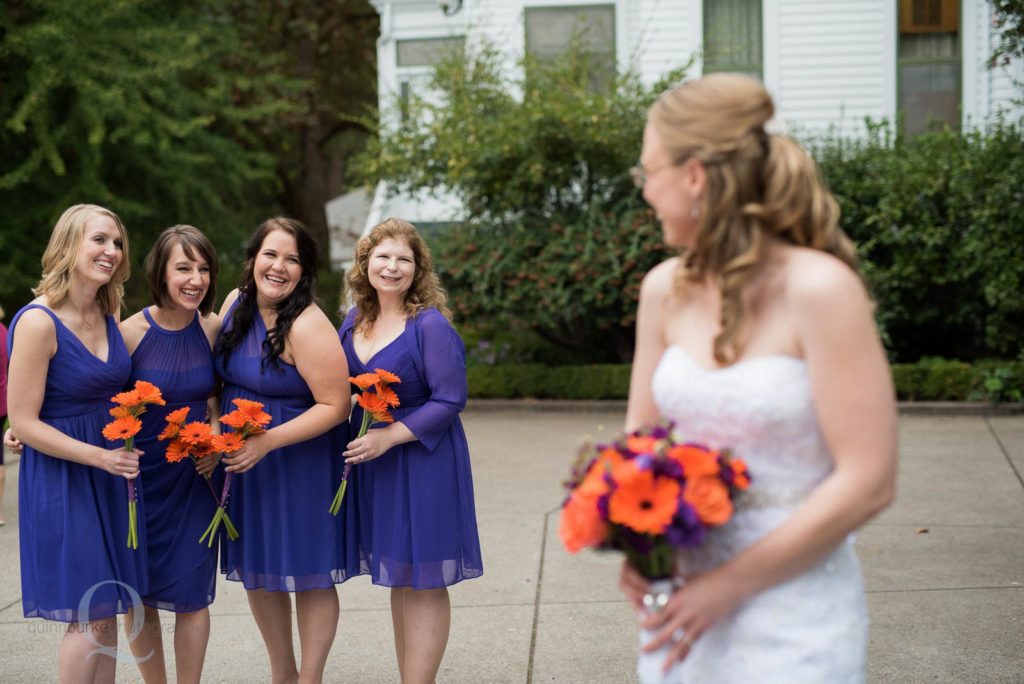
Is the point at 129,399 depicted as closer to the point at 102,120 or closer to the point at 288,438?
the point at 288,438

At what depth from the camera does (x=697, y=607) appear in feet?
6.70

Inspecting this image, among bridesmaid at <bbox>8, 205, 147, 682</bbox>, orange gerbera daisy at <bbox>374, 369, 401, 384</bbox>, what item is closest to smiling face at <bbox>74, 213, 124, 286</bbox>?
bridesmaid at <bbox>8, 205, 147, 682</bbox>

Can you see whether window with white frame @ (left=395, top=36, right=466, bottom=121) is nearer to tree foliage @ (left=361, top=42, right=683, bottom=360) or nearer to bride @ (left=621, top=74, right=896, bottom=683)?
tree foliage @ (left=361, top=42, right=683, bottom=360)

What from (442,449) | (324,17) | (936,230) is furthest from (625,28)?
(442,449)

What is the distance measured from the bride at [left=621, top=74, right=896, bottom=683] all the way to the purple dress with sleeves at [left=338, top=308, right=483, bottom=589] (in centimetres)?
191

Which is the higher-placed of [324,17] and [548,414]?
[324,17]

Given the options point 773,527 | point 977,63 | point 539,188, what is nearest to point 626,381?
point 539,188

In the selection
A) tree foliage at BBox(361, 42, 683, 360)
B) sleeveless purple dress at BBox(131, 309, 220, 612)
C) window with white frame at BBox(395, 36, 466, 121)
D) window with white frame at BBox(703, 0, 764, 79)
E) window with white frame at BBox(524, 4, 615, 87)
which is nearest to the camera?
sleeveless purple dress at BBox(131, 309, 220, 612)

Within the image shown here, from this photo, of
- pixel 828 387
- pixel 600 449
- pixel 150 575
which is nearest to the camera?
pixel 828 387

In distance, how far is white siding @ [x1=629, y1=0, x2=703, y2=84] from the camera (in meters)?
16.0

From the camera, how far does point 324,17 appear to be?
23812 millimetres

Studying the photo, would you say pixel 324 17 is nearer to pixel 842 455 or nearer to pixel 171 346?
pixel 171 346

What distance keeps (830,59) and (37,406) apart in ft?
46.5

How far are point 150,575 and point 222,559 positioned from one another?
305 millimetres
